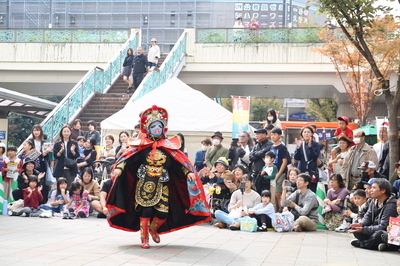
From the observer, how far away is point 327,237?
10.6 metres

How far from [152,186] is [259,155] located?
14.0 ft

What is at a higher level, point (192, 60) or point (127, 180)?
point (192, 60)

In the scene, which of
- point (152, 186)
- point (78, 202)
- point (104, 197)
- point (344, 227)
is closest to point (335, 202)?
point (344, 227)

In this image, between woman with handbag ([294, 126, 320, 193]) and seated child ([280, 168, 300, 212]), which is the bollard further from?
woman with handbag ([294, 126, 320, 193])

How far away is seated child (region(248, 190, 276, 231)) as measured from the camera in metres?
11.3

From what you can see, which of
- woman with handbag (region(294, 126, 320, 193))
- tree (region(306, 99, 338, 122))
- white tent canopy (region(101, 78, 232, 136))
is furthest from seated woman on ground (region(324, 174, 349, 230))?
tree (region(306, 99, 338, 122))

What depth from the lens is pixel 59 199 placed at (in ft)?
42.7

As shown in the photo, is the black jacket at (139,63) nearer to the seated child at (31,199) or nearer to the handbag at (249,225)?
the seated child at (31,199)

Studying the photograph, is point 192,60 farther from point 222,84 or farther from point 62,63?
point 62,63

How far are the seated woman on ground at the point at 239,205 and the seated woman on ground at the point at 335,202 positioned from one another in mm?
1258

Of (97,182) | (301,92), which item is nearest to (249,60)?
(301,92)

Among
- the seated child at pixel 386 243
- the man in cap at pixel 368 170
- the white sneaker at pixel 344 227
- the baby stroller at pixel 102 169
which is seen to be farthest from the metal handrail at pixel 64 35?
the seated child at pixel 386 243

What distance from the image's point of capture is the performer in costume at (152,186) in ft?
28.5

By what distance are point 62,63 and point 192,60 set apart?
18.6 ft
